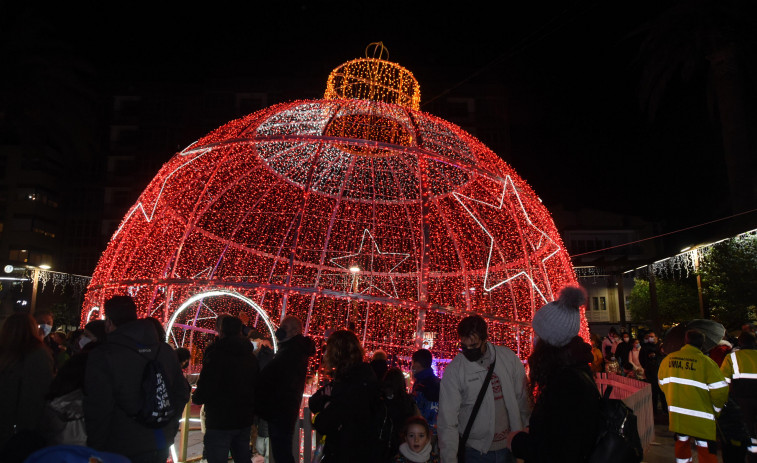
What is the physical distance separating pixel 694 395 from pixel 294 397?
157 inches

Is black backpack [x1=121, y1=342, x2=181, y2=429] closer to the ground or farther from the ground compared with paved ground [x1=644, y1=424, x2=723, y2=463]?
farther from the ground

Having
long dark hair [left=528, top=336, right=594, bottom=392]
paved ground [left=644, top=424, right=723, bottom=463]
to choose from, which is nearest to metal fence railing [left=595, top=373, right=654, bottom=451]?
paved ground [left=644, top=424, right=723, bottom=463]

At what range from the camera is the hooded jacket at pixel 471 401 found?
320cm

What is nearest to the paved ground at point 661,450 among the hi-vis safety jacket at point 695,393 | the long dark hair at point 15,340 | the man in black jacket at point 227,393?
the hi-vis safety jacket at point 695,393

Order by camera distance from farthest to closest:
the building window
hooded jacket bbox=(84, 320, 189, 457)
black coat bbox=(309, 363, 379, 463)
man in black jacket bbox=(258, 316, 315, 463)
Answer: the building window, man in black jacket bbox=(258, 316, 315, 463), black coat bbox=(309, 363, 379, 463), hooded jacket bbox=(84, 320, 189, 457)

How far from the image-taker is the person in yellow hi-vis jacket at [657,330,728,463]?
5.02 metres

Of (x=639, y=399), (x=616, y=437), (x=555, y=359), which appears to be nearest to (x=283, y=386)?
(x=555, y=359)

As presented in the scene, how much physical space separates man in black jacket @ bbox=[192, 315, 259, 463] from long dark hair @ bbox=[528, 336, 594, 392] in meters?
2.53

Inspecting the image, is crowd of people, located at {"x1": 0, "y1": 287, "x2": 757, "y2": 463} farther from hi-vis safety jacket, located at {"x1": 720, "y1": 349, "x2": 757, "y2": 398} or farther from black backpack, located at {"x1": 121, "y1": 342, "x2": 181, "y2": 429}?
hi-vis safety jacket, located at {"x1": 720, "y1": 349, "x2": 757, "y2": 398}

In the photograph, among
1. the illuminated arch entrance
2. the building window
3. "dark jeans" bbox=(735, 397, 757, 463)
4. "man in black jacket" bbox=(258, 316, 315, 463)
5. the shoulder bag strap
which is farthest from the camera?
the building window

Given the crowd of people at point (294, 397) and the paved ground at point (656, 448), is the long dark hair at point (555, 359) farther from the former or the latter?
the paved ground at point (656, 448)

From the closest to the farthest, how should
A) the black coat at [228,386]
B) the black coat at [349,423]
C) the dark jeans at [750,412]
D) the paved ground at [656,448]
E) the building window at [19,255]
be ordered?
the black coat at [349,423] < the black coat at [228,386] < the dark jeans at [750,412] < the paved ground at [656,448] < the building window at [19,255]

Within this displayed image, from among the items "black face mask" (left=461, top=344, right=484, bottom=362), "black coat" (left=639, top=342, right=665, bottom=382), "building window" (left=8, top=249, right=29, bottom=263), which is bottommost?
"black coat" (left=639, top=342, right=665, bottom=382)

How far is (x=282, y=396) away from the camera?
13.8ft
